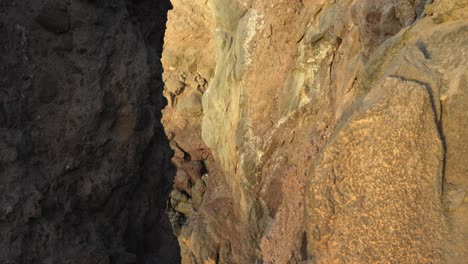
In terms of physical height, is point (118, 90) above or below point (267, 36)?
below

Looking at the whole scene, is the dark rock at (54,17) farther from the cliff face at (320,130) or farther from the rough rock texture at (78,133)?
the cliff face at (320,130)

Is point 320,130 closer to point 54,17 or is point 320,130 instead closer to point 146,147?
point 146,147

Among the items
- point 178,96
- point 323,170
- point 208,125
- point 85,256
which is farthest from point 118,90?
point 178,96

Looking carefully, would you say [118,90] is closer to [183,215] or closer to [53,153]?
[53,153]

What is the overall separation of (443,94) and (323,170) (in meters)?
0.92

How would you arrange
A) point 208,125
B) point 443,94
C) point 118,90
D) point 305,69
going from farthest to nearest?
point 208,125, point 305,69, point 443,94, point 118,90

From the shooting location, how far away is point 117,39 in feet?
9.25

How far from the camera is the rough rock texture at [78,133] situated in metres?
2.23

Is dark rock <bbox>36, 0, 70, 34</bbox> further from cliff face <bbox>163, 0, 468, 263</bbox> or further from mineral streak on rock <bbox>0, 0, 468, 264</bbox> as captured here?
cliff face <bbox>163, 0, 468, 263</bbox>

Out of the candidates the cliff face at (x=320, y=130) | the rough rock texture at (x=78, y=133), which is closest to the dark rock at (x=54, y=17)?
the rough rock texture at (x=78, y=133)

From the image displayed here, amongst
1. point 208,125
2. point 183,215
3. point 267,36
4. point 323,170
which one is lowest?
point 183,215

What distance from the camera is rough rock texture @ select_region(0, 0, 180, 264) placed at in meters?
2.23

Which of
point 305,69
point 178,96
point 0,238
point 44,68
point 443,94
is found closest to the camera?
point 0,238

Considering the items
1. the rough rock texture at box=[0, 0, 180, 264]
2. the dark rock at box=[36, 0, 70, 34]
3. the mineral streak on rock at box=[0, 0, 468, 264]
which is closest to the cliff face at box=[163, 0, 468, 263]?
the mineral streak on rock at box=[0, 0, 468, 264]
